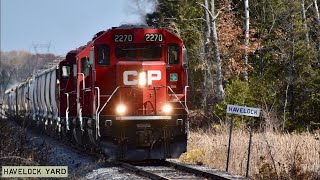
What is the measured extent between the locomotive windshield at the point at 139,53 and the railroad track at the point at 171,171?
2.58 meters

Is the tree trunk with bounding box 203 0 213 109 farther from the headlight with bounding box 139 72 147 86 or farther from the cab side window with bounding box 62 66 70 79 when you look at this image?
the headlight with bounding box 139 72 147 86

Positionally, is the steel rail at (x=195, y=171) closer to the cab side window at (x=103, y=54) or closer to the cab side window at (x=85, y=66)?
the cab side window at (x=103, y=54)

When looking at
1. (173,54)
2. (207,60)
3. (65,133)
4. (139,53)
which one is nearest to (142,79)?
(139,53)

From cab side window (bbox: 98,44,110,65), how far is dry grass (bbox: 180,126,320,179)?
3406mm

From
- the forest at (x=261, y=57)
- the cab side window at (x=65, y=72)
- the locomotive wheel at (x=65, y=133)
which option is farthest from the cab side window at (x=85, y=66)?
the forest at (x=261, y=57)

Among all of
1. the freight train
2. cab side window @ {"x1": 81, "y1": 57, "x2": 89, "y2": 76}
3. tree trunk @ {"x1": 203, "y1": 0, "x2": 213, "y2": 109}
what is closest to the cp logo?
the freight train

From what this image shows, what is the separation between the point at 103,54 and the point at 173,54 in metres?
1.74

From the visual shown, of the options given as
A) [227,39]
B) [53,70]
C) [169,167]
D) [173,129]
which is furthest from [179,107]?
[227,39]

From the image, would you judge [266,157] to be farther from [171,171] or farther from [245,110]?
[171,171]

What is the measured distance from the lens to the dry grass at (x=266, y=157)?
403 inches

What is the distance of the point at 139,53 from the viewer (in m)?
13.7

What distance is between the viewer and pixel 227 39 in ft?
97.8

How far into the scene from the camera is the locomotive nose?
1338cm

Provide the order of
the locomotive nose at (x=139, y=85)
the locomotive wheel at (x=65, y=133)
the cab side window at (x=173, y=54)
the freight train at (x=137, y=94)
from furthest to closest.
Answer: the locomotive wheel at (x=65, y=133) < the cab side window at (x=173, y=54) < the locomotive nose at (x=139, y=85) < the freight train at (x=137, y=94)
